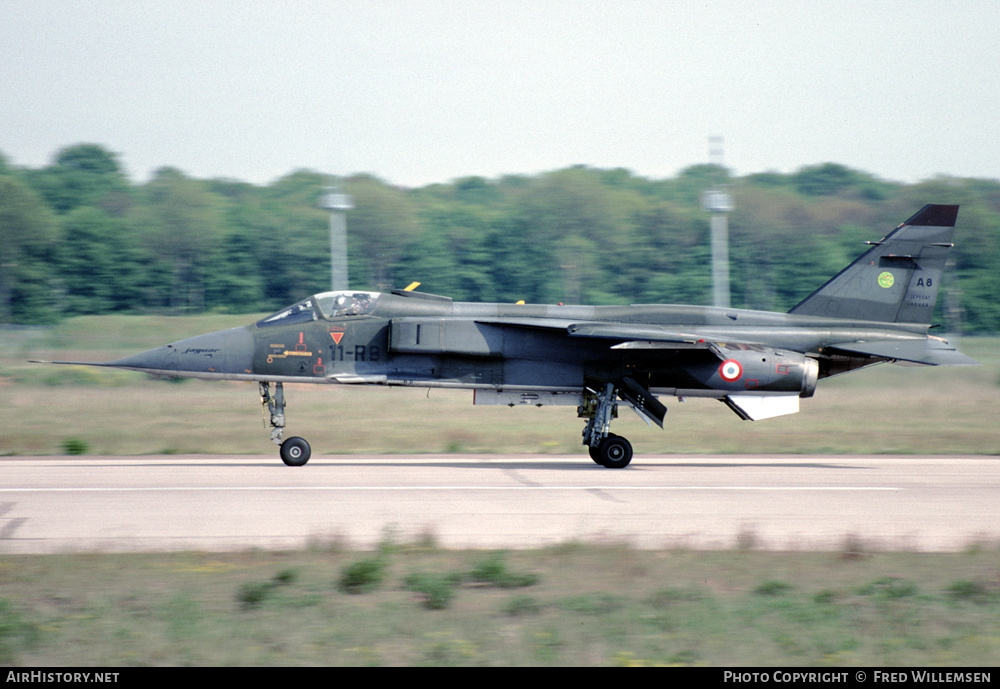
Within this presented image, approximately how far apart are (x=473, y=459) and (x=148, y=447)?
6.72m

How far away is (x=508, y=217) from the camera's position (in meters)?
59.4

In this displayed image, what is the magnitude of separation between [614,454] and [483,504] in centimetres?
455

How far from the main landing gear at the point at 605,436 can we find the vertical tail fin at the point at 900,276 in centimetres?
439

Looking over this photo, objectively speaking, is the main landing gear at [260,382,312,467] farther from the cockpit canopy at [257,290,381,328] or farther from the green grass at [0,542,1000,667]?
the green grass at [0,542,1000,667]

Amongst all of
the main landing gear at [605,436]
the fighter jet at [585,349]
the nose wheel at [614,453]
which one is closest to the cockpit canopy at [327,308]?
the fighter jet at [585,349]

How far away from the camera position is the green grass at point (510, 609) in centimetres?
580

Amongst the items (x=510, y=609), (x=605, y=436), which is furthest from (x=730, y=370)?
(x=510, y=609)

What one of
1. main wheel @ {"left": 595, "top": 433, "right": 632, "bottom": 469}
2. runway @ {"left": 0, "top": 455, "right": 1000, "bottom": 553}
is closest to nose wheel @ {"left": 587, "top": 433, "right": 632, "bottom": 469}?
main wheel @ {"left": 595, "top": 433, "right": 632, "bottom": 469}

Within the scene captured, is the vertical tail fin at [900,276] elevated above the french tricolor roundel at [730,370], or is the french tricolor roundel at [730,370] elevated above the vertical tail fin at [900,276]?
the vertical tail fin at [900,276]

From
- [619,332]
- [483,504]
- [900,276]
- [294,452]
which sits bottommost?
[483,504]

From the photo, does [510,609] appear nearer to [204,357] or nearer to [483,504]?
[483,504]

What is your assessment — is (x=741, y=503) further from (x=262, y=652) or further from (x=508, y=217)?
(x=508, y=217)

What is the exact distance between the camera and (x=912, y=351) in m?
16.4

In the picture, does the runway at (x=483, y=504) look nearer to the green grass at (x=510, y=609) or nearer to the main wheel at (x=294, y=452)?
the main wheel at (x=294, y=452)
